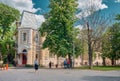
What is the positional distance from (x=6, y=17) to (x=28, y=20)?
22.4ft

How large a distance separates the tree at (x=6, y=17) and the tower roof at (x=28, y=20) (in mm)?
2730

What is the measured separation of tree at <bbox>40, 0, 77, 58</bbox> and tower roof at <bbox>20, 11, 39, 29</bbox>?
1059 cm

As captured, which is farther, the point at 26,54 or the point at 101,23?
the point at 26,54

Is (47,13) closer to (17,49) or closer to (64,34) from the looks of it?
(64,34)

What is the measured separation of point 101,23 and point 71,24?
5.61 m

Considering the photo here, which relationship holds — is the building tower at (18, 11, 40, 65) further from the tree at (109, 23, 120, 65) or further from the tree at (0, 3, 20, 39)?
the tree at (109, 23, 120, 65)

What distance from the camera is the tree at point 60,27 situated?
5550cm

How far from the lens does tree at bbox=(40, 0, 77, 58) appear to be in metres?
55.5

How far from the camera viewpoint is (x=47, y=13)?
58750mm

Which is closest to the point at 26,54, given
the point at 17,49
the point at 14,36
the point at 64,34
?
the point at 17,49

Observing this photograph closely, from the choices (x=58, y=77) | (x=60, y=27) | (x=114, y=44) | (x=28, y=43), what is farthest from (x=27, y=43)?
(x=58, y=77)

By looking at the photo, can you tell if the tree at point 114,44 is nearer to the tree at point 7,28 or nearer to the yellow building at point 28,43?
the yellow building at point 28,43

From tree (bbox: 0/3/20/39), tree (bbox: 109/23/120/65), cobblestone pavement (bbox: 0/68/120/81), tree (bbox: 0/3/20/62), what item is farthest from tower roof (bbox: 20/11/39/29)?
cobblestone pavement (bbox: 0/68/120/81)

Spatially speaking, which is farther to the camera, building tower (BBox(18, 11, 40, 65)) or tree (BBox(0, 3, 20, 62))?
building tower (BBox(18, 11, 40, 65))
